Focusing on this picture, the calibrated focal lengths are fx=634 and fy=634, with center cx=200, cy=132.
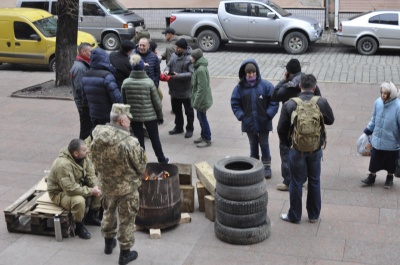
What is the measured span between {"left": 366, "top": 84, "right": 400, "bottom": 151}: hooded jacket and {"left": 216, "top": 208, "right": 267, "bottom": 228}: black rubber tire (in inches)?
89.5

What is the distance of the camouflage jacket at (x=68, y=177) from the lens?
716 centimetres

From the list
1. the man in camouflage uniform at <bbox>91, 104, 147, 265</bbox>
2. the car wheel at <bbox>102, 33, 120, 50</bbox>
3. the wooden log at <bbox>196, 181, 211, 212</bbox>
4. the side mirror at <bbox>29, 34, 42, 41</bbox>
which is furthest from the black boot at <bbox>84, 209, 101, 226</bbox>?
the car wheel at <bbox>102, 33, 120, 50</bbox>

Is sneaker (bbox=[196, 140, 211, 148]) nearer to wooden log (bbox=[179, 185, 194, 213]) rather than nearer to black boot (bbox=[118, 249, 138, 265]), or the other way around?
wooden log (bbox=[179, 185, 194, 213])

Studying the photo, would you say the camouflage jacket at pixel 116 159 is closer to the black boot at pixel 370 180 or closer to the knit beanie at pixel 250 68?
the knit beanie at pixel 250 68

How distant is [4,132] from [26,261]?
5.35 metres

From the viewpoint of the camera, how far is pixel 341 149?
34.0 feet

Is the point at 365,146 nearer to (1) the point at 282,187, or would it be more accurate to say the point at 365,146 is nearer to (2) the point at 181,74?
(1) the point at 282,187

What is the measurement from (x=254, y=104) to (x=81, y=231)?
297 centimetres

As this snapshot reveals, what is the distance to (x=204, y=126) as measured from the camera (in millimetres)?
10523

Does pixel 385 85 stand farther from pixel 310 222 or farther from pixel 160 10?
pixel 160 10

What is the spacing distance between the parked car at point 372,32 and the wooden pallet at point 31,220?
526 inches

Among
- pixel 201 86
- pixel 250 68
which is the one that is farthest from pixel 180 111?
pixel 250 68

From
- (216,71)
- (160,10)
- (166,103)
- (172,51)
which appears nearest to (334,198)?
(172,51)

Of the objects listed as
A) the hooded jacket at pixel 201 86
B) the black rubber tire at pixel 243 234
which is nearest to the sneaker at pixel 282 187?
the black rubber tire at pixel 243 234
